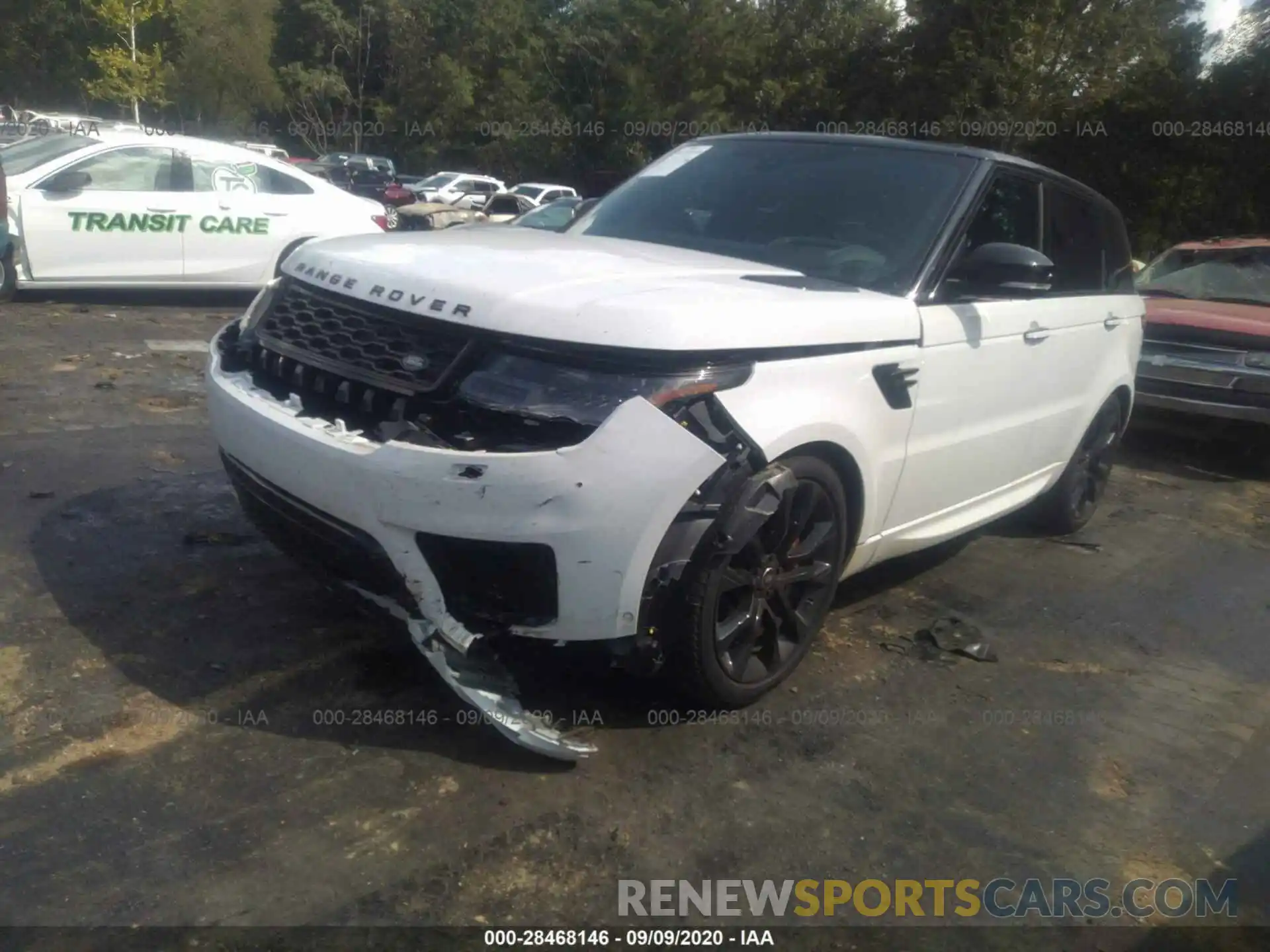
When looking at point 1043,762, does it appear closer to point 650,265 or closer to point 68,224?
point 650,265

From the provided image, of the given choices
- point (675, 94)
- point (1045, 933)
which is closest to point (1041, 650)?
point (1045, 933)

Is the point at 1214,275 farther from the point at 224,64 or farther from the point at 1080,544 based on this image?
the point at 224,64

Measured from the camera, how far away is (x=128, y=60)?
37.9m

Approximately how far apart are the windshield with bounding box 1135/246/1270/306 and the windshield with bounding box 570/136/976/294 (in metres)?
5.01

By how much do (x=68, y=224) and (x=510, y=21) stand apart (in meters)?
43.5

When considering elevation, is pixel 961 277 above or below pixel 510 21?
below

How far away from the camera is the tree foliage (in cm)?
1992

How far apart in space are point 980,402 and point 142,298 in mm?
8671

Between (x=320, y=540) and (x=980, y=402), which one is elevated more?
(x=980, y=402)

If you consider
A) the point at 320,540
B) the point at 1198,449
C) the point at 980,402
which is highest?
the point at 980,402

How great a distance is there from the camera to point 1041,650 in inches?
166

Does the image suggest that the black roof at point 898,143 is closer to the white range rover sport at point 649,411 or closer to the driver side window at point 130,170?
the white range rover sport at point 649,411

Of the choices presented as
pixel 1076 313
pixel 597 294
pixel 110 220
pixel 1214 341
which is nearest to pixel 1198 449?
pixel 1214 341

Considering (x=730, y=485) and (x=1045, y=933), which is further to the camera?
(x=730, y=485)
